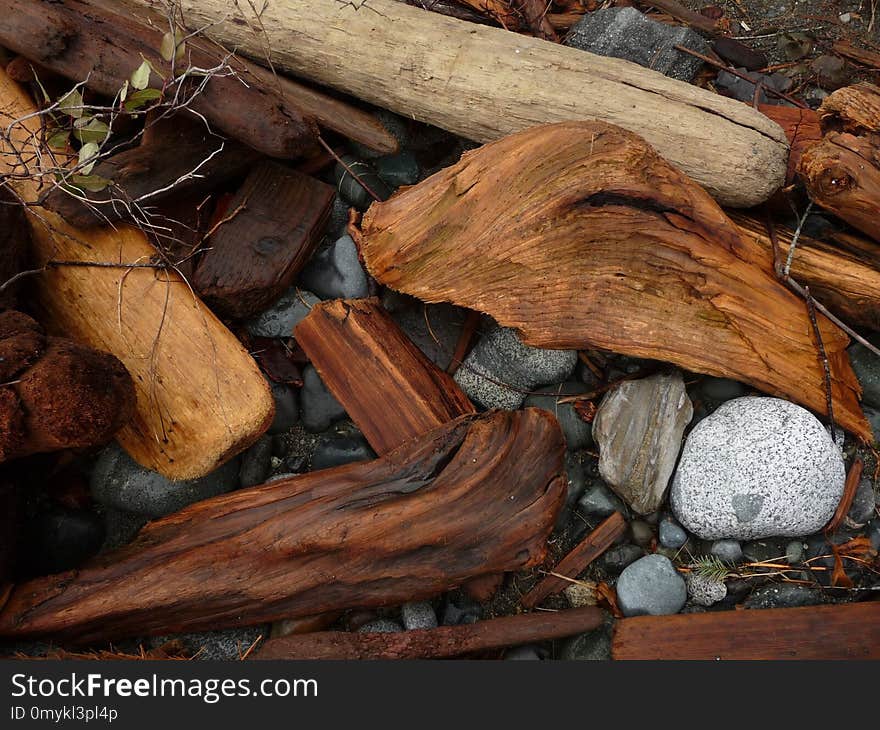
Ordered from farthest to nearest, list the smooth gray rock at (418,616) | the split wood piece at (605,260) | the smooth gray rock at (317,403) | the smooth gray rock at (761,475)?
the smooth gray rock at (317,403), the smooth gray rock at (418,616), the smooth gray rock at (761,475), the split wood piece at (605,260)

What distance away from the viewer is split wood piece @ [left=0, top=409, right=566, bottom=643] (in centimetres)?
273

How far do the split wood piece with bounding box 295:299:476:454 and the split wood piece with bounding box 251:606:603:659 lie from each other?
2.23ft

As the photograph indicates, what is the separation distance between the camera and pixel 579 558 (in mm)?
3000

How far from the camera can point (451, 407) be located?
3062mm

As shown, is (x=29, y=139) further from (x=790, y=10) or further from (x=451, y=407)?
(x=790, y=10)

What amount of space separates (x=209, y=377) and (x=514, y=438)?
1.16 metres

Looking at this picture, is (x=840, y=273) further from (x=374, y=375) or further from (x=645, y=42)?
(x=374, y=375)

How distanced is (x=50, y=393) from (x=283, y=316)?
0.98 meters

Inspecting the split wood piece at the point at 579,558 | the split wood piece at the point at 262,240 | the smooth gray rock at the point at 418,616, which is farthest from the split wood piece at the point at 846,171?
the smooth gray rock at the point at 418,616

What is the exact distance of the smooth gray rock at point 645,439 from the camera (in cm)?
296

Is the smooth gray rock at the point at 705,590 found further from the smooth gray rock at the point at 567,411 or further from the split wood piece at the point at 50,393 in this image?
the split wood piece at the point at 50,393

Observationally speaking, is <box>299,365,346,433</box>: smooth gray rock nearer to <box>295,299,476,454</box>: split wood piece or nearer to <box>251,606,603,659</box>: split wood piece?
<box>295,299,476,454</box>: split wood piece

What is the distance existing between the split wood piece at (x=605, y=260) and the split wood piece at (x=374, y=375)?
0.31m

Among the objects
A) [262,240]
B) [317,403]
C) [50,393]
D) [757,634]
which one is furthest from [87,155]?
[757,634]
